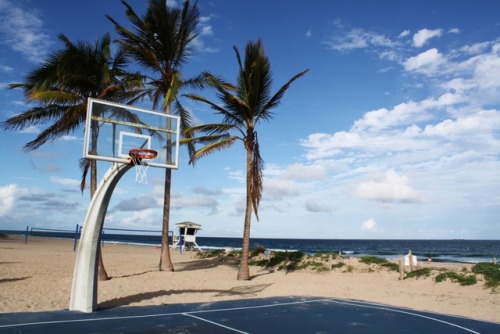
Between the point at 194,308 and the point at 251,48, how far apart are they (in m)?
10.0

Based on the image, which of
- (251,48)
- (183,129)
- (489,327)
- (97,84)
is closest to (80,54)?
(97,84)

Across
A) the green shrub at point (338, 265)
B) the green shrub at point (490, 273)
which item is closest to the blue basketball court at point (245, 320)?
the green shrub at point (490, 273)

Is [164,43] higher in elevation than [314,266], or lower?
higher

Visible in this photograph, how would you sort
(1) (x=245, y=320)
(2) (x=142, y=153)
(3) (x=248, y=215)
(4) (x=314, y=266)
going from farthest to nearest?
(4) (x=314, y=266)
(3) (x=248, y=215)
(2) (x=142, y=153)
(1) (x=245, y=320)

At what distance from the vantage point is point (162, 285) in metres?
14.1

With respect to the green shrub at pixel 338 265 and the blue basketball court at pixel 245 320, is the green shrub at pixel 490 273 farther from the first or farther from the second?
the green shrub at pixel 338 265

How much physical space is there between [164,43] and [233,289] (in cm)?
963

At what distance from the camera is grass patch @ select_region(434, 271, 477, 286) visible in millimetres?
15508

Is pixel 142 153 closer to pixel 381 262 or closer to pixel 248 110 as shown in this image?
pixel 248 110

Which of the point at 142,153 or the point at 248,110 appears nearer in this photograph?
the point at 142,153

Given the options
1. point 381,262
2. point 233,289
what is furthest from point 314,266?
point 233,289

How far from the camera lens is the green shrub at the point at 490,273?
48.8ft

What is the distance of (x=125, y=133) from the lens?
10.1 metres

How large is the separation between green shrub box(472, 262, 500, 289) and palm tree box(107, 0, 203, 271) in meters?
12.1
